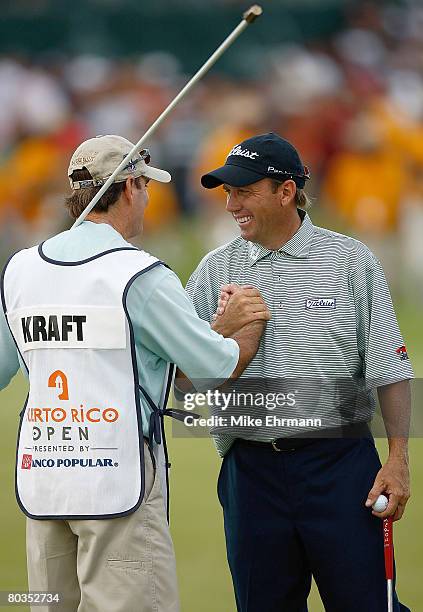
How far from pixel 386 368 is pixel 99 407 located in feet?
2.55

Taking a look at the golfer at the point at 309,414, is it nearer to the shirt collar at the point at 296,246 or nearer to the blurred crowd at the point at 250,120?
the shirt collar at the point at 296,246

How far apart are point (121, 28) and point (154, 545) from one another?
1249 centimetres

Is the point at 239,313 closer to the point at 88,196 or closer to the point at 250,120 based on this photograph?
the point at 88,196

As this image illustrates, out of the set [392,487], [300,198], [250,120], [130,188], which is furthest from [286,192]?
[250,120]

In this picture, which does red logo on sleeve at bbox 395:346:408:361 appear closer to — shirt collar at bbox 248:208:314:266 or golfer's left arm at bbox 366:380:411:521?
golfer's left arm at bbox 366:380:411:521

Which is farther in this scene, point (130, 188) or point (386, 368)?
point (386, 368)

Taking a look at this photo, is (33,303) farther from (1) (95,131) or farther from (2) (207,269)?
(1) (95,131)

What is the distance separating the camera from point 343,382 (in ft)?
9.47

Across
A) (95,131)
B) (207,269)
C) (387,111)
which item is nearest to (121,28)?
(95,131)

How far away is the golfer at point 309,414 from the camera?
9.29 feet

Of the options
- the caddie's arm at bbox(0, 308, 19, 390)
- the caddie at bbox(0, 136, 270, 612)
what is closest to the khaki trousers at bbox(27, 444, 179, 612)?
the caddie at bbox(0, 136, 270, 612)

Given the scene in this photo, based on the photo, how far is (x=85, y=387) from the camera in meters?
2.46

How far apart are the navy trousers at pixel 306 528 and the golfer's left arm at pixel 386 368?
8 cm

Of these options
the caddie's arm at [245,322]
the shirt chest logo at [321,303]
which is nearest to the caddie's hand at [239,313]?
the caddie's arm at [245,322]
